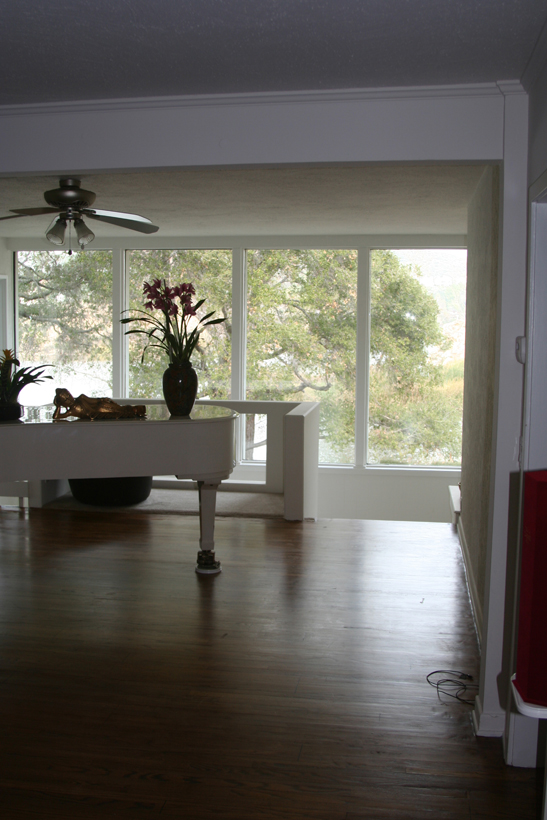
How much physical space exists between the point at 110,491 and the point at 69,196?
2.58 m

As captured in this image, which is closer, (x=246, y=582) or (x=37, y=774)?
(x=37, y=774)

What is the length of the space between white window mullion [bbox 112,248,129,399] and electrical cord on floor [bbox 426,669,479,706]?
4948mm

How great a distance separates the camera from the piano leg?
3930 millimetres

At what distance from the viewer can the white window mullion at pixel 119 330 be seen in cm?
699

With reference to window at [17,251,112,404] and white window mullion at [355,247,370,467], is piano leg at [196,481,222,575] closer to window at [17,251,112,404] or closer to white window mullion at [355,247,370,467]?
white window mullion at [355,247,370,467]

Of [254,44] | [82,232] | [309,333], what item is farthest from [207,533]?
[309,333]

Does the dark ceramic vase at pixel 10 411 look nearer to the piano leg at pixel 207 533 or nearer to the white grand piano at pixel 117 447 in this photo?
the white grand piano at pixel 117 447

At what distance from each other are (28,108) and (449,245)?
15.7ft

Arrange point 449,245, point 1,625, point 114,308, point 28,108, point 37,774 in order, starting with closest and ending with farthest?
point 37,774
point 28,108
point 1,625
point 449,245
point 114,308

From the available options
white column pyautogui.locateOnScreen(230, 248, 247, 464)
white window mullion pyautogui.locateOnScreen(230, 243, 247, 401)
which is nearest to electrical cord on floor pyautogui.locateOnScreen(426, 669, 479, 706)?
white column pyautogui.locateOnScreen(230, 248, 247, 464)

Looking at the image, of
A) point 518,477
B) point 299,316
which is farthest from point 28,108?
point 299,316

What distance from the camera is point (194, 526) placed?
4934 millimetres

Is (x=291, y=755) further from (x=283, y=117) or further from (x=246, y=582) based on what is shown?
(x=283, y=117)

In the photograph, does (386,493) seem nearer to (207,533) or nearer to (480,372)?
(207,533)
